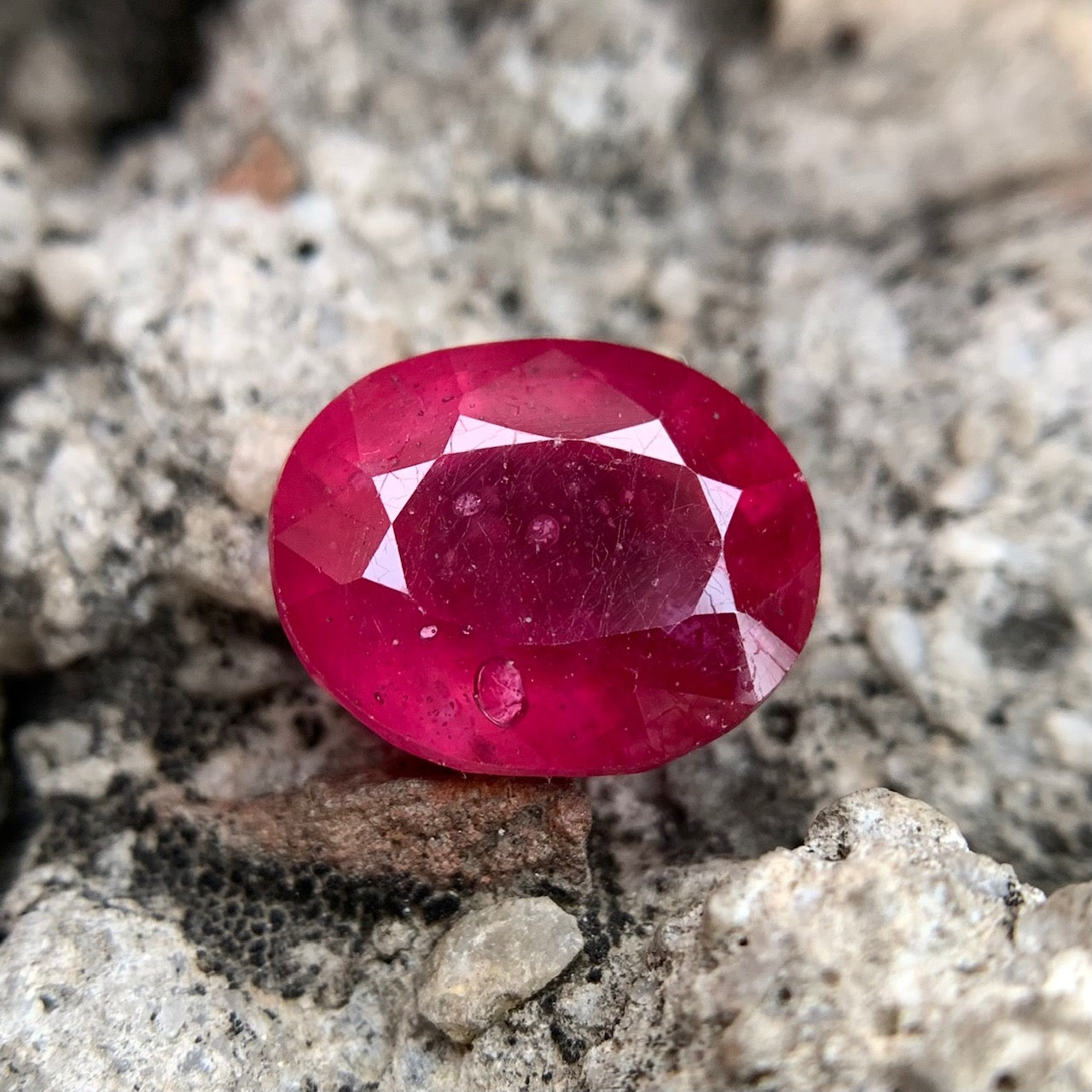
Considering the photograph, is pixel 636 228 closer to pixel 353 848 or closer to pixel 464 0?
pixel 464 0

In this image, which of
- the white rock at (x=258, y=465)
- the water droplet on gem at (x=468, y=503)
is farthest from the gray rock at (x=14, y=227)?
the water droplet on gem at (x=468, y=503)

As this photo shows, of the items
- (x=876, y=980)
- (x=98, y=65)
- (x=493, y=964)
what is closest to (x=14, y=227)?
(x=98, y=65)

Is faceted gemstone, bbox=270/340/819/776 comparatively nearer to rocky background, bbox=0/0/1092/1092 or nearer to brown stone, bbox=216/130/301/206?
rocky background, bbox=0/0/1092/1092

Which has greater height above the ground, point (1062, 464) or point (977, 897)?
point (1062, 464)

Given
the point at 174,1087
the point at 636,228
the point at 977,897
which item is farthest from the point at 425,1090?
the point at 636,228

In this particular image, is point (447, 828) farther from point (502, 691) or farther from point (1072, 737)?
point (1072, 737)
